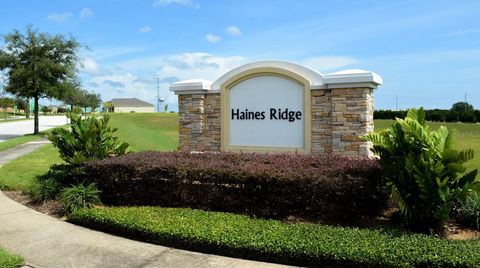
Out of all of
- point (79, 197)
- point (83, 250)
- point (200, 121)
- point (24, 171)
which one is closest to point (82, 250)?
point (83, 250)

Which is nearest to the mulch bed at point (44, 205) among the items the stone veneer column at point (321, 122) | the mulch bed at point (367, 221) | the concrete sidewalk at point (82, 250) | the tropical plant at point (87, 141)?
the mulch bed at point (367, 221)

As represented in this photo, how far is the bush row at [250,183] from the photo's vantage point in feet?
18.7

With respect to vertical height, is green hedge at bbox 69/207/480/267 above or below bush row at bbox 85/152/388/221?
below

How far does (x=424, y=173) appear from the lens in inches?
202

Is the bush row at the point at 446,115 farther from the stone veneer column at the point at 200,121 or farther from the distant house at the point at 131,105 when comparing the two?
the distant house at the point at 131,105

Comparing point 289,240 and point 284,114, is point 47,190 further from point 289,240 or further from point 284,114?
point 289,240

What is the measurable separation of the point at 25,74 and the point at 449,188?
2548 cm

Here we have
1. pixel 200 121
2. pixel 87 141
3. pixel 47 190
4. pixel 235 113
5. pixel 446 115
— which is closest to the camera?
pixel 47 190

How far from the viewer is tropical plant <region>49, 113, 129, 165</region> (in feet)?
27.0

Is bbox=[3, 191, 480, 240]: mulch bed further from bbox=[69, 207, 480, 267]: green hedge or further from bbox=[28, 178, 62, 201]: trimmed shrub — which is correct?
bbox=[69, 207, 480, 267]: green hedge

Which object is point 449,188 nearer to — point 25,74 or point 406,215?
point 406,215

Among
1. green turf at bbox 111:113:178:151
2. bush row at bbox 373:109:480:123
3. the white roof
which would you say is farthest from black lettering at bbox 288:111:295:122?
bush row at bbox 373:109:480:123

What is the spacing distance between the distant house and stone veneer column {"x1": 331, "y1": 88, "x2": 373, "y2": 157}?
135372 mm

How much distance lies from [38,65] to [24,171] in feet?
54.5
